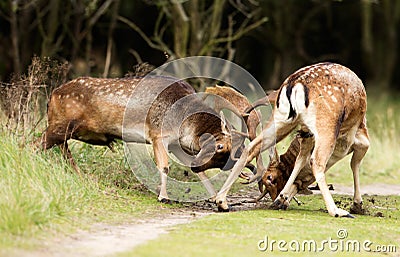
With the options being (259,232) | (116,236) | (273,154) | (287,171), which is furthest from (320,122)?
(116,236)

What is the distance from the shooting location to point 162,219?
844 centimetres

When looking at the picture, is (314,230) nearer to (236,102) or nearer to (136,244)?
(136,244)

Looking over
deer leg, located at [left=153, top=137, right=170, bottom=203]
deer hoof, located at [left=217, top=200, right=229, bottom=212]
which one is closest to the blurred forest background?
deer leg, located at [left=153, top=137, right=170, bottom=203]

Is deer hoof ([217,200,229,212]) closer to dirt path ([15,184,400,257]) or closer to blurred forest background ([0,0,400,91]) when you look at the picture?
dirt path ([15,184,400,257])

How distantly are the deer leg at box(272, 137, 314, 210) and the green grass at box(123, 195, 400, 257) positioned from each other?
0.48 feet

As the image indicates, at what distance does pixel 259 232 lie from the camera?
7.55m

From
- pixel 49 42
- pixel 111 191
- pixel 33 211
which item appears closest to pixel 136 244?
pixel 33 211

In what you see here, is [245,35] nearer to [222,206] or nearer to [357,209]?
[357,209]

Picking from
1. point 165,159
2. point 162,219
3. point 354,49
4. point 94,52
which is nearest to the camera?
point 162,219

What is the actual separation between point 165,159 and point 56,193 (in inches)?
82.5

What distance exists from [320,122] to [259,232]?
1.88 metres

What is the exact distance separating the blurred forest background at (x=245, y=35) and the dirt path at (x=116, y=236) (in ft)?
29.6

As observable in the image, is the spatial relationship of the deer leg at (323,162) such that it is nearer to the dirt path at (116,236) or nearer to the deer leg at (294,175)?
the deer leg at (294,175)

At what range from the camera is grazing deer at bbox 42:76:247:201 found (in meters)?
9.90
